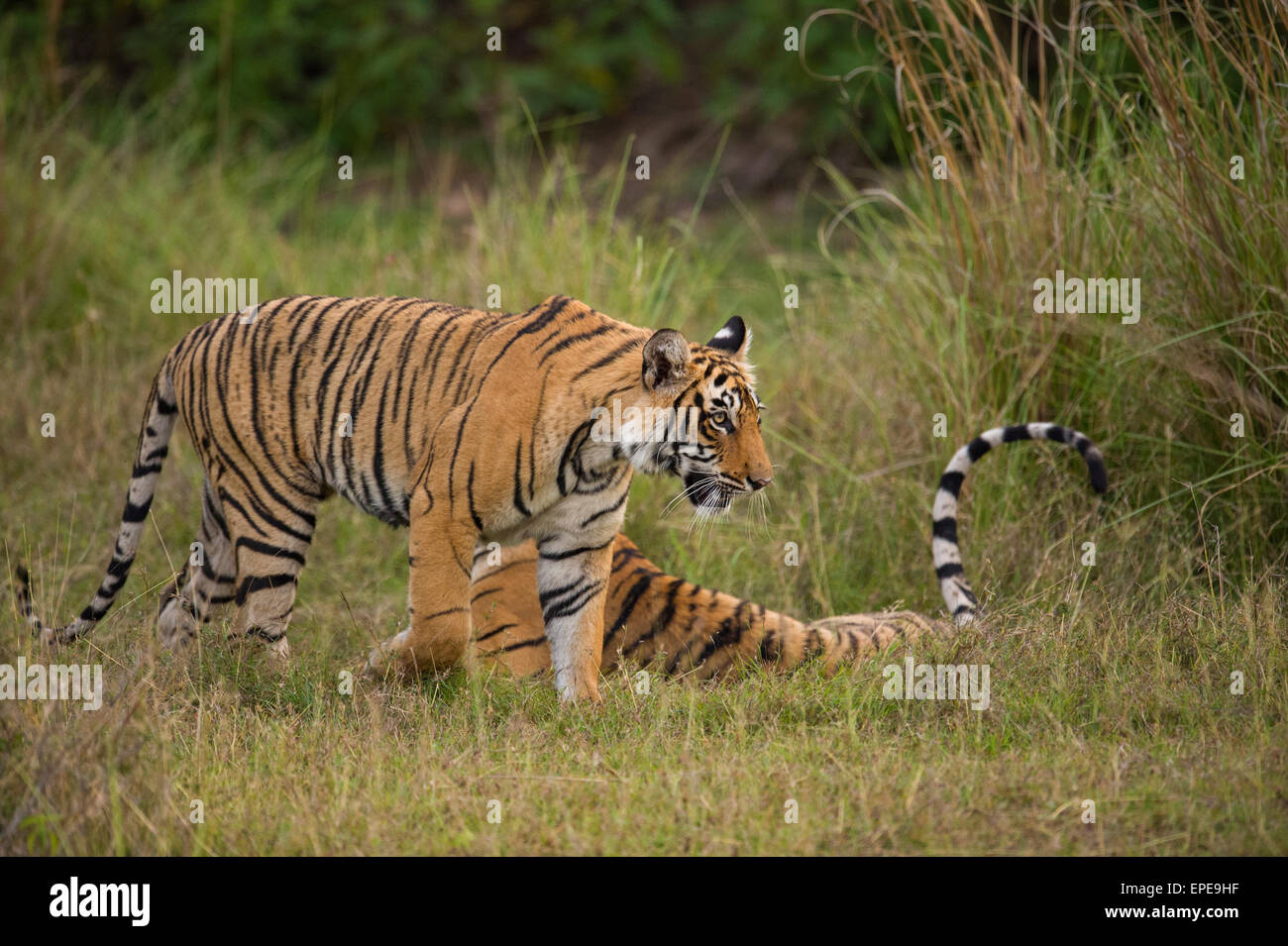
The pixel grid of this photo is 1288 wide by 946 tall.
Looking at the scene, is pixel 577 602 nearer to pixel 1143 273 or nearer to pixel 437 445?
pixel 437 445

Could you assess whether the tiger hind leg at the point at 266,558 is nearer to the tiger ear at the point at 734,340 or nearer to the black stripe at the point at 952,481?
the tiger ear at the point at 734,340

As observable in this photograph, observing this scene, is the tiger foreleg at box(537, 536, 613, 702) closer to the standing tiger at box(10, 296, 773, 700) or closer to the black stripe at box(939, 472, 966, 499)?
the standing tiger at box(10, 296, 773, 700)

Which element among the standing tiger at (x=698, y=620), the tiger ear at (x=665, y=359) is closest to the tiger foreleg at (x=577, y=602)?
the standing tiger at (x=698, y=620)

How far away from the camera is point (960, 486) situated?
5207 millimetres

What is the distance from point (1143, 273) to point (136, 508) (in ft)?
12.8

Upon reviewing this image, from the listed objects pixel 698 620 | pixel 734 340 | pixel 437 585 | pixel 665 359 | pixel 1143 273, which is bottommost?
pixel 698 620

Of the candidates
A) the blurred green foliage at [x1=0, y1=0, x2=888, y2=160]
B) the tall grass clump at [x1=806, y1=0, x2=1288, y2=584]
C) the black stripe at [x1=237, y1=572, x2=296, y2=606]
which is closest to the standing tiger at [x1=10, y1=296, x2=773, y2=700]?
the black stripe at [x1=237, y1=572, x2=296, y2=606]

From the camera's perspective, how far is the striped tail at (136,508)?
448 centimetres

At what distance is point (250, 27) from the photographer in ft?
37.4

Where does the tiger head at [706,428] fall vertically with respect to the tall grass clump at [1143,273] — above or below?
below

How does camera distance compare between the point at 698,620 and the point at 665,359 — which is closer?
the point at 665,359

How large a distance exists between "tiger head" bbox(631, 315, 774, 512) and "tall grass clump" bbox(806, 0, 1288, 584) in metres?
1.61

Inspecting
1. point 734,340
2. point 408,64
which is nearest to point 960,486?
point 734,340
